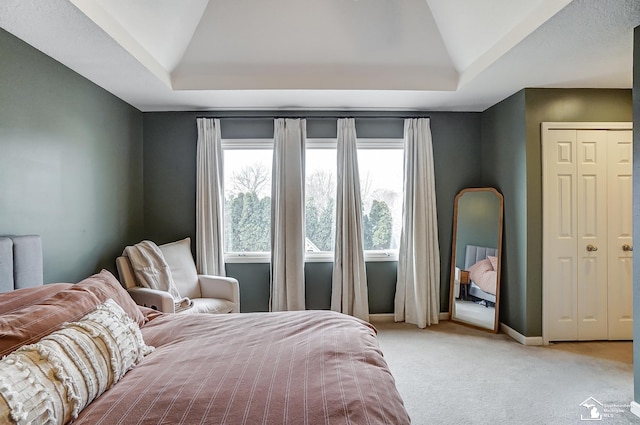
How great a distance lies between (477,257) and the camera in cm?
399

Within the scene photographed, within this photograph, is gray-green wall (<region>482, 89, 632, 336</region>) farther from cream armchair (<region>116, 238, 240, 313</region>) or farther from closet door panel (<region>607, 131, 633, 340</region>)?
cream armchair (<region>116, 238, 240, 313</region>)

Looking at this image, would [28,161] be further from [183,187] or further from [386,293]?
[386,293]

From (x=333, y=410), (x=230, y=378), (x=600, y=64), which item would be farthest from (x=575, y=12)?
(x=230, y=378)

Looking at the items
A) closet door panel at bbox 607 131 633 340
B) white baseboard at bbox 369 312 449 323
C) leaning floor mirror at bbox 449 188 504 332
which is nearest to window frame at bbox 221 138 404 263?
white baseboard at bbox 369 312 449 323

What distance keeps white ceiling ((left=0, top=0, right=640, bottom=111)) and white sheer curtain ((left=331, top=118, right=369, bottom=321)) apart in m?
0.84

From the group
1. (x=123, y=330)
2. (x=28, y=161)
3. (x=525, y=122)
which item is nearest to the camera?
(x=123, y=330)

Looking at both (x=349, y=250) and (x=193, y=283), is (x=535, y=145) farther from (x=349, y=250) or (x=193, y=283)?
(x=193, y=283)

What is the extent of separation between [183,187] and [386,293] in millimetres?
2601

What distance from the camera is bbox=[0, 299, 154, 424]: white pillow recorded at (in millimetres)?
1036

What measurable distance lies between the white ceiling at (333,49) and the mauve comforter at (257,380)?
1.96 meters

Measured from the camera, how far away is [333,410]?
1.16 m

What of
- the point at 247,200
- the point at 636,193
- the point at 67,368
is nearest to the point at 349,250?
the point at 247,200

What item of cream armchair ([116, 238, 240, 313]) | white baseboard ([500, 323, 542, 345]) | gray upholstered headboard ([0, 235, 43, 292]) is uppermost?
gray upholstered headboard ([0, 235, 43, 292])

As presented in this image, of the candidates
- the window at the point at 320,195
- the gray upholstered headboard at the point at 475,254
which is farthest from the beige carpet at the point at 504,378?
the window at the point at 320,195
